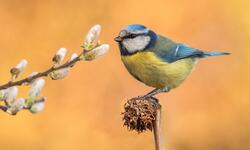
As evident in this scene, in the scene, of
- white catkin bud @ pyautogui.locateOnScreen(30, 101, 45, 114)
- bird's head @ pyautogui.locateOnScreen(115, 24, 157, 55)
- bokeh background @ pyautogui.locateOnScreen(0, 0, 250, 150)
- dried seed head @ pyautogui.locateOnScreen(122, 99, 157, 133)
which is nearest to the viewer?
white catkin bud @ pyautogui.locateOnScreen(30, 101, 45, 114)

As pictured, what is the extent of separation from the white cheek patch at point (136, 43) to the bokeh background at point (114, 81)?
0.95 metres

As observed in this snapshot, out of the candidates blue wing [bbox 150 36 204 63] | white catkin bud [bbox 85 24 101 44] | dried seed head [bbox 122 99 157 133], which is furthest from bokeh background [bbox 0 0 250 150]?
white catkin bud [bbox 85 24 101 44]

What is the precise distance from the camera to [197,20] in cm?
395

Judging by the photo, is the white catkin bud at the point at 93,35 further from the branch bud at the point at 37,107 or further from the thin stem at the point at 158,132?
the thin stem at the point at 158,132

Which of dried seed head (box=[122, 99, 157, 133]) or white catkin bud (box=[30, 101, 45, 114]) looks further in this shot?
dried seed head (box=[122, 99, 157, 133])

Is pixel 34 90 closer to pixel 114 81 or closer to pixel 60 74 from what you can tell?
pixel 60 74

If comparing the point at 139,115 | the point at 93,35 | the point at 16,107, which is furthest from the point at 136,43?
the point at 16,107

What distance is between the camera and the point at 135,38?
260 cm

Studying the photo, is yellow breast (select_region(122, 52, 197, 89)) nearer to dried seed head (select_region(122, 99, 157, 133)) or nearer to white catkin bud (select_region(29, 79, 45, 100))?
dried seed head (select_region(122, 99, 157, 133))

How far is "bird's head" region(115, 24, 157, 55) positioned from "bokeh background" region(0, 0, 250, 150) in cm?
95

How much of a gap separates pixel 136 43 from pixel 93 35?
1.08 meters

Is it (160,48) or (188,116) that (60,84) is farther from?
(160,48)

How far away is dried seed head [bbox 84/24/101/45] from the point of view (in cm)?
159

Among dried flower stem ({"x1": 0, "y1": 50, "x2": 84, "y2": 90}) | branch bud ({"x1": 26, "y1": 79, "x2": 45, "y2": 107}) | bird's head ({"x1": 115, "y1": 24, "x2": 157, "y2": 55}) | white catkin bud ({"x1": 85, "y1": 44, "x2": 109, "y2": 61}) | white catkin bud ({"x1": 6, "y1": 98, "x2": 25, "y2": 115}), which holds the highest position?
bird's head ({"x1": 115, "y1": 24, "x2": 157, "y2": 55})
